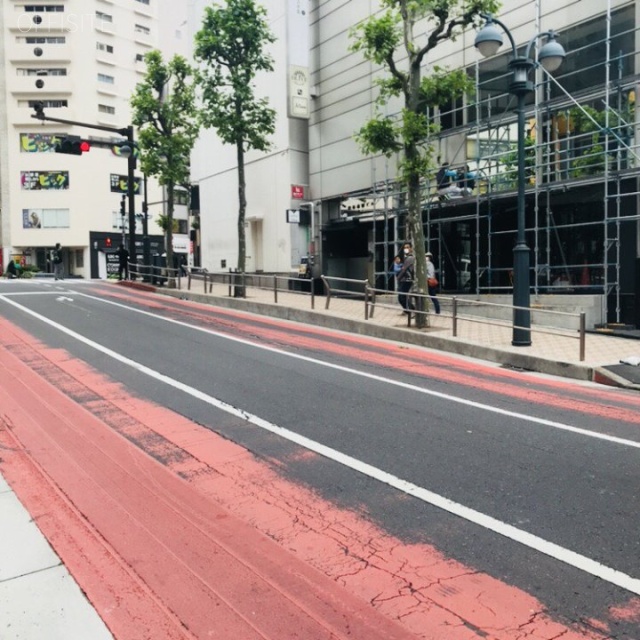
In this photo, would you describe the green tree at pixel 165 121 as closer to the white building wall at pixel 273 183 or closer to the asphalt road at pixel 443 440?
the white building wall at pixel 273 183

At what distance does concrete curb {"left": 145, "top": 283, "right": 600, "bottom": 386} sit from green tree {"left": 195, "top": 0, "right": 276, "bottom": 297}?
233 centimetres

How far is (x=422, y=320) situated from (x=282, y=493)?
10.6m

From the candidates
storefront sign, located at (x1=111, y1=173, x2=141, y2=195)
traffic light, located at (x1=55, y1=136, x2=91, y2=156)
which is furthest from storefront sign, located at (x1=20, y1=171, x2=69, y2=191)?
traffic light, located at (x1=55, y1=136, x2=91, y2=156)

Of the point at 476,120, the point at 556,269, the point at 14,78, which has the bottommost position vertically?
the point at 556,269

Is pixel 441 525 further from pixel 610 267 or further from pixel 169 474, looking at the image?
pixel 610 267

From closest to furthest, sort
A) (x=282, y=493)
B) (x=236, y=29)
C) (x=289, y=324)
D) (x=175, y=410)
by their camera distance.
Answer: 1. (x=282, y=493)
2. (x=175, y=410)
3. (x=289, y=324)
4. (x=236, y=29)

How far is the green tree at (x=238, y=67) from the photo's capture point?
22656mm

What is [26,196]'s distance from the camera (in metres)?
61.2

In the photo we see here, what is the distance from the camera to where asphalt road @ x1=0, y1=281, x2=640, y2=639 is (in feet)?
13.6

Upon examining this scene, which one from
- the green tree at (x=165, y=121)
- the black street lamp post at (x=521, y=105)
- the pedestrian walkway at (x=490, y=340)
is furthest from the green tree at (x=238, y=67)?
the black street lamp post at (x=521, y=105)

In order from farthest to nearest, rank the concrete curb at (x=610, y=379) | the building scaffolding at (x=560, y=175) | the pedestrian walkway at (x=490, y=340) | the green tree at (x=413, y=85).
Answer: the building scaffolding at (x=560, y=175)
the green tree at (x=413, y=85)
the pedestrian walkway at (x=490, y=340)
the concrete curb at (x=610, y=379)

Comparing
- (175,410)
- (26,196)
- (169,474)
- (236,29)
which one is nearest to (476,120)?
(236,29)

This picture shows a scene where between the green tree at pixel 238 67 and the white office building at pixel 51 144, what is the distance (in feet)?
131

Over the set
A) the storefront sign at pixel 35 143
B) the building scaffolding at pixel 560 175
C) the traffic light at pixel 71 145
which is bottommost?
the building scaffolding at pixel 560 175
